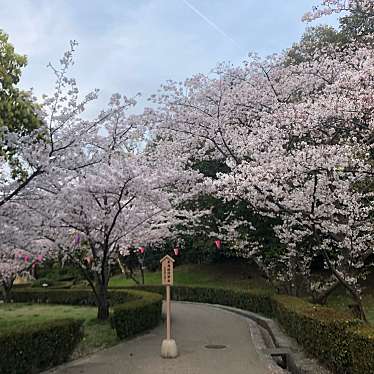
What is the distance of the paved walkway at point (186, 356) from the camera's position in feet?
23.5

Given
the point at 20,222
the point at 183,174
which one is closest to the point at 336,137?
the point at 183,174

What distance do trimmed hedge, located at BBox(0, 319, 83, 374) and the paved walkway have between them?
0.85ft

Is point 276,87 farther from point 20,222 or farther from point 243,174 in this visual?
point 20,222

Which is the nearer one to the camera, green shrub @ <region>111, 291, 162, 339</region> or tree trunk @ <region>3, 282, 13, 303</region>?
green shrub @ <region>111, 291, 162, 339</region>

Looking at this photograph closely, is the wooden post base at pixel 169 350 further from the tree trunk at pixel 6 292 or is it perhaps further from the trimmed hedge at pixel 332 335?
the tree trunk at pixel 6 292

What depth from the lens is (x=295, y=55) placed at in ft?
55.1

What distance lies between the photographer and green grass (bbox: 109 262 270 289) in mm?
24919

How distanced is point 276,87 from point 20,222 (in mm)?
7671

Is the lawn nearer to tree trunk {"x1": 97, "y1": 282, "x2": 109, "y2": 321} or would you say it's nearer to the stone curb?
the stone curb

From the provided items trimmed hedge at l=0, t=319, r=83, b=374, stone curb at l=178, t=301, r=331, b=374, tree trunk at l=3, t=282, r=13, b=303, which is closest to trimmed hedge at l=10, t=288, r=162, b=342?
trimmed hedge at l=0, t=319, r=83, b=374

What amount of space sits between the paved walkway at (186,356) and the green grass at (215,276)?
1231cm

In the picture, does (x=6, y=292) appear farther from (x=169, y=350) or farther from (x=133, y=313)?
(x=169, y=350)

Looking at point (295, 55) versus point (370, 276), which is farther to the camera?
point (370, 276)

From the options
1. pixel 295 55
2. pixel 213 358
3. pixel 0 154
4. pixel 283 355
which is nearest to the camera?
pixel 0 154
